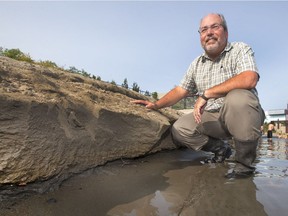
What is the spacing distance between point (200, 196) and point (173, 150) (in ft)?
5.37

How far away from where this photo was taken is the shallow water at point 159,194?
1.72 metres

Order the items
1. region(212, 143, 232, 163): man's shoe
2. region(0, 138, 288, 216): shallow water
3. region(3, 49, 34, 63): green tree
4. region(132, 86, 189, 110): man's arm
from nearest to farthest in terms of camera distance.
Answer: region(0, 138, 288, 216): shallow water
region(212, 143, 232, 163): man's shoe
region(132, 86, 189, 110): man's arm
region(3, 49, 34, 63): green tree

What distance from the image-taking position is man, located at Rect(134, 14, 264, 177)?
101 inches

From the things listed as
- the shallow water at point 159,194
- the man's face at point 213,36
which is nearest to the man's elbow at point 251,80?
the man's face at point 213,36

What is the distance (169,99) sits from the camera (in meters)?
3.53

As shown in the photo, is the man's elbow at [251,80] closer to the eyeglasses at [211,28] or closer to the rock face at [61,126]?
the eyeglasses at [211,28]

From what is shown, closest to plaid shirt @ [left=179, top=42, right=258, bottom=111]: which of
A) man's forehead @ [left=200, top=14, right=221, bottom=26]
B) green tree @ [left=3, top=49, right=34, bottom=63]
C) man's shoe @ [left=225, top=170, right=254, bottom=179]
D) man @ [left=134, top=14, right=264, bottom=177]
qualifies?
man @ [left=134, top=14, right=264, bottom=177]

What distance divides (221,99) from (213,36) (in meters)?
0.70

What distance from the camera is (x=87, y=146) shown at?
7.54ft

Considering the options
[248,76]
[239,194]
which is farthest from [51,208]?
[248,76]

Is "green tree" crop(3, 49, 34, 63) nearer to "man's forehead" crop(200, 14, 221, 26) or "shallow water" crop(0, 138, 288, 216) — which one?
"man's forehead" crop(200, 14, 221, 26)

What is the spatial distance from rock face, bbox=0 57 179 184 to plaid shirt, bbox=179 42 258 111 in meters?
0.63

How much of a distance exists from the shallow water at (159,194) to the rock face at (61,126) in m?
0.15

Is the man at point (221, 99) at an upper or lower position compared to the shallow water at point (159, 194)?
upper
